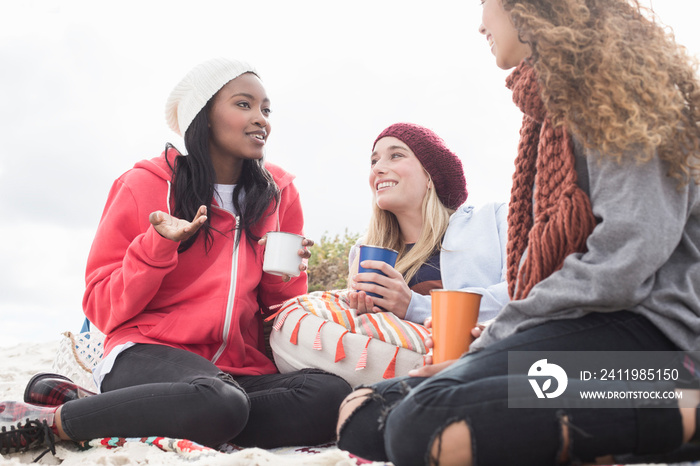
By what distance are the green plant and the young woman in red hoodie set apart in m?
3.24

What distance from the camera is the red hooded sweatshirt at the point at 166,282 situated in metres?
2.85

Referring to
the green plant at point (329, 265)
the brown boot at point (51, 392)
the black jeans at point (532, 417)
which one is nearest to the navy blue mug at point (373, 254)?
the black jeans at point (532, 417)

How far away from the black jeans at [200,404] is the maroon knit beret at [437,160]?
1499 mm

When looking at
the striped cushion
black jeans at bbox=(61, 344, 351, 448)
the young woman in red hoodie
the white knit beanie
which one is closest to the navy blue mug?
the striped cushion

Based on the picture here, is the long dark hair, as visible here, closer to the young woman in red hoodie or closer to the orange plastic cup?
the young woman in red hoodie

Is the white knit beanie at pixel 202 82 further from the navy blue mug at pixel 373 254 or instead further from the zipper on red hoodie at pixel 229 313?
the navy blue mug at pixel 373 254

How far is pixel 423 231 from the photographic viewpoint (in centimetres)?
362

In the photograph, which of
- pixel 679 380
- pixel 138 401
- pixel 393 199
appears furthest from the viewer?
pixel 393 199

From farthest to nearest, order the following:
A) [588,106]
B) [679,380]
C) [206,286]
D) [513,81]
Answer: [206,286], [513,81], [588,106], [679,380]

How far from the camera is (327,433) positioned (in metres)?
2.88

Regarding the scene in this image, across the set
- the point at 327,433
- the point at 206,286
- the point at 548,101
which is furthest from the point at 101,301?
the point at 548,101

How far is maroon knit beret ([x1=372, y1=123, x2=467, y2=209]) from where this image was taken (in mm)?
3732

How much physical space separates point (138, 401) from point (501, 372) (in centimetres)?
164

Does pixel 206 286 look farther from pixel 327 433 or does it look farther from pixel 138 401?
pixel 327 433
